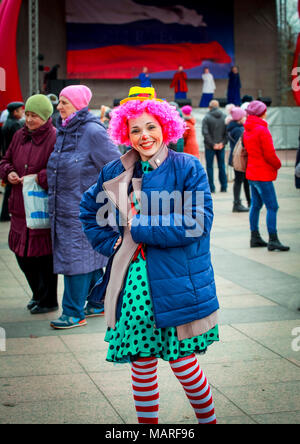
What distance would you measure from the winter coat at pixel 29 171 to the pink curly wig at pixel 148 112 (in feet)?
8.66

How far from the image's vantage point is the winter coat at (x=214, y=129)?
16.2m

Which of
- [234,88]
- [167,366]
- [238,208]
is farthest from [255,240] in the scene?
[234,88]

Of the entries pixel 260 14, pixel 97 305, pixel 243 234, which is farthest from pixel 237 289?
pixel 260 14

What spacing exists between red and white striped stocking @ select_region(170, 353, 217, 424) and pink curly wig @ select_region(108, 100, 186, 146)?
110 centimetres

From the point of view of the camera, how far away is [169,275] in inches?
139

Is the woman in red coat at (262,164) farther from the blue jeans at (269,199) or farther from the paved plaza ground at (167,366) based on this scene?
the paved plaza ground at (167,366)

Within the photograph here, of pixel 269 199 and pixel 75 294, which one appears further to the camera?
pixel 269 199

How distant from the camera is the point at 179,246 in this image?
3551mm

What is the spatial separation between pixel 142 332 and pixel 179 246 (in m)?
0.44

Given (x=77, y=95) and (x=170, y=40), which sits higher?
(x=170, y=40)

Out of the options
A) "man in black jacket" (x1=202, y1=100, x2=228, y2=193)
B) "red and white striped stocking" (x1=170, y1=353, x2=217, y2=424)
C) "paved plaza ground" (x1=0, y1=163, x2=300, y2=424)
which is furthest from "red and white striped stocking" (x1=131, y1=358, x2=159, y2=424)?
"man in black jacket" (x1=202, y1=100, x2=228, y2=193)

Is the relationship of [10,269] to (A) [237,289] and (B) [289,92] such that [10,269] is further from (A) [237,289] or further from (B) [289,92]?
(B) [289,92]

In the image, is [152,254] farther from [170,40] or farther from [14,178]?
[170,40]

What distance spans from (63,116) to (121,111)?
2.47 m
